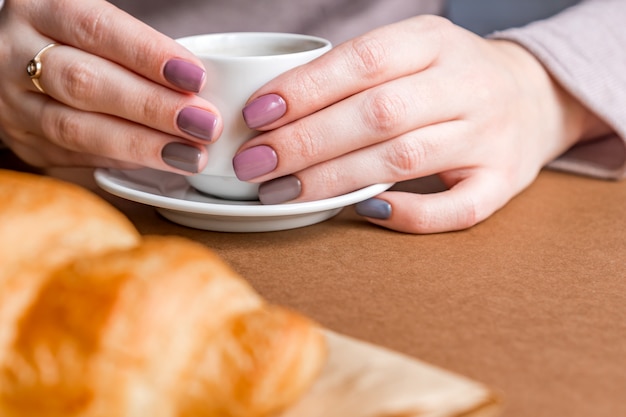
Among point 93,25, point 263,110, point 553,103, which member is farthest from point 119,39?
point 553,103

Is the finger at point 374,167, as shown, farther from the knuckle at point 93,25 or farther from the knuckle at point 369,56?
the knuckle at point 93,25

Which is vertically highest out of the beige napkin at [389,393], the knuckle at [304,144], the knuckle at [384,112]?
the knuckle at [384,112]

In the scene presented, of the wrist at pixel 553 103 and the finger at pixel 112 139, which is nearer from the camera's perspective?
the finger at pixel 112 139

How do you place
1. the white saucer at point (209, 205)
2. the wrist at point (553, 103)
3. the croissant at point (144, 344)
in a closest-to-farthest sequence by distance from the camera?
the croissant at point (144, 344) < the white saucer at point (209, 205) < the wrist at point (553, 103)

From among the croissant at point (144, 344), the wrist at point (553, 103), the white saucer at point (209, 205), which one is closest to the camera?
the croissant at point (144, 344)

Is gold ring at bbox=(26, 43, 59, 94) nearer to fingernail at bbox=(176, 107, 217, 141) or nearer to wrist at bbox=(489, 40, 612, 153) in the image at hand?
fingernail at bbox=(176, 107, 217, 141)

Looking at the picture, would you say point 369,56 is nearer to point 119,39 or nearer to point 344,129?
point 344,129

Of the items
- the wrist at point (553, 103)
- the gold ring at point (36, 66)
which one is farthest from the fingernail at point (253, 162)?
the wrist at point (553, 103)
